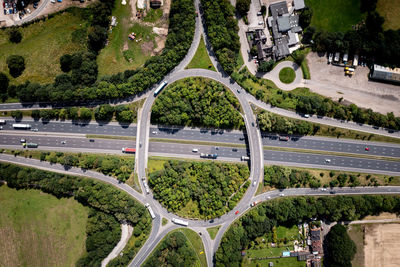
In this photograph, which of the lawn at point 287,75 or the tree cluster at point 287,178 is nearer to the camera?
the tree cluster at point 287,178

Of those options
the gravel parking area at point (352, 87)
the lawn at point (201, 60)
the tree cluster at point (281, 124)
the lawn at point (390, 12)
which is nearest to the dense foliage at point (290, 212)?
the tree cluster at point (281, 124)

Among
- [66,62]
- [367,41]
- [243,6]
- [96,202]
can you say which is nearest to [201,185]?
[96,202]

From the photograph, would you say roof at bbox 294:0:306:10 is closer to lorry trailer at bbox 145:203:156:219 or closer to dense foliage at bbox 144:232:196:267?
lorry trailer at bbox 145:203:156:219

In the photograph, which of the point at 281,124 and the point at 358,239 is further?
the point at 358,239

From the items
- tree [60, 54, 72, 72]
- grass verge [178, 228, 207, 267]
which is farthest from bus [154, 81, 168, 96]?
grass verge [178, 228, 207, 267]

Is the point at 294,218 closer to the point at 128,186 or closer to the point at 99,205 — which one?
the point at 128,186

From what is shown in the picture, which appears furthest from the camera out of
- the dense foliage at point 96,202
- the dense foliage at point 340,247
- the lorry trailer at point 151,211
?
the lorry trailer at point 151,211

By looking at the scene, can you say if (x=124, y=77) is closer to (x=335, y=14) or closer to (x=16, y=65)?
(x=16, y=65)

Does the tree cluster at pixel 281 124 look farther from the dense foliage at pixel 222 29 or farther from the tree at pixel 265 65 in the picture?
the dense foliage at pixel 222 29
